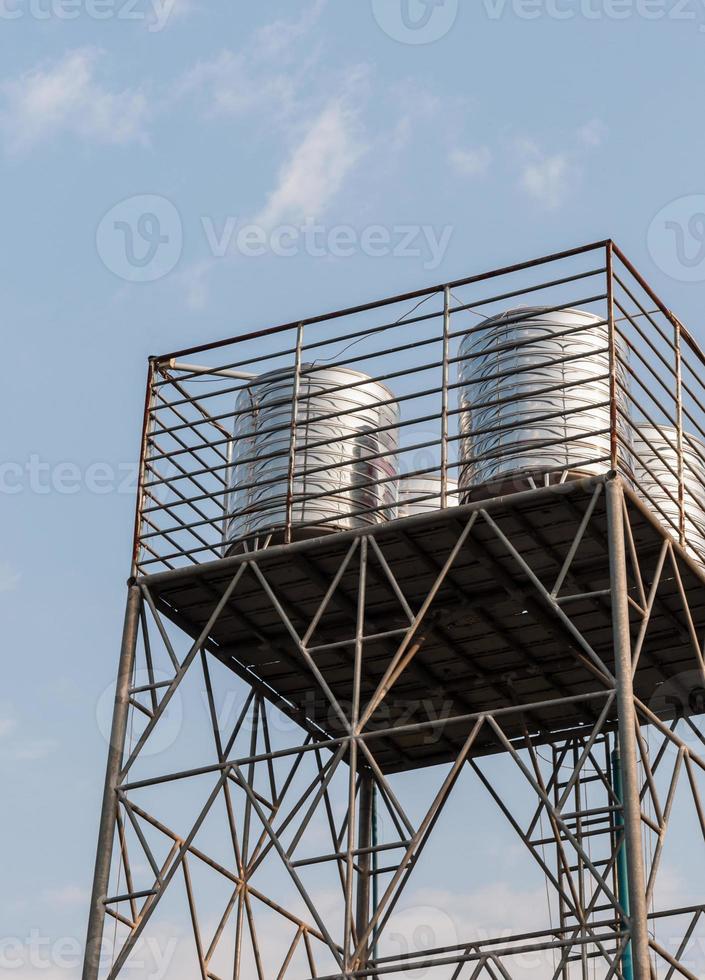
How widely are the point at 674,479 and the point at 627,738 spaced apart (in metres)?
6.17

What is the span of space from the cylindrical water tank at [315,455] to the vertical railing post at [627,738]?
2.97 metres

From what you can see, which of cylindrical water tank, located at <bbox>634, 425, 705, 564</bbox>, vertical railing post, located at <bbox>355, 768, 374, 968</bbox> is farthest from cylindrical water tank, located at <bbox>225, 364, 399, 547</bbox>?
vertical railing post, located at <bbox>355, 768, 374, 968</bbox>

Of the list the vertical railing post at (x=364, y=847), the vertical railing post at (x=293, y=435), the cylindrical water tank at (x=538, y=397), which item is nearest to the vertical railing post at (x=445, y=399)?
the cylindrical water tank at (x=538, y=397)

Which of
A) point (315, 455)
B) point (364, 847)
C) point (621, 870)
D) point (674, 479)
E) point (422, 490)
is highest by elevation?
point (422, 490)

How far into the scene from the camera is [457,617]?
22516 millimetres

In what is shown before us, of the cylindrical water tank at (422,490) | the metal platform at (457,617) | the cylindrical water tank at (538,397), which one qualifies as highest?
the cylindrical water tank at (422,490)

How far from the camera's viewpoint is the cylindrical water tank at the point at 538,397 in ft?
67.8

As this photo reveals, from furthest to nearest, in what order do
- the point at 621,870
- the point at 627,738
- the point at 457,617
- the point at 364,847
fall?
the point at 364,847 < the point at 621,870 < the point at 457,617 < the point at 627,738

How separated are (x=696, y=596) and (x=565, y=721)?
3511 millimetres

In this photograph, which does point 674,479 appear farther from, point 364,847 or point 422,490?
point 364,847

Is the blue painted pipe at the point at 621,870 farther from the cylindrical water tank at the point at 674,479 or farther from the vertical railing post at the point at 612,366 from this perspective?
the vertical railing post at the point at 612,366

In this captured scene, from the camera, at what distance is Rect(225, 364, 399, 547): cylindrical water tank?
858 inches

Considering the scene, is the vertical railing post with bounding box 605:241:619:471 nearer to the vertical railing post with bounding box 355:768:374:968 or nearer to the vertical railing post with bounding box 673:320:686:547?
the vertical railing post with bounding box 673:320:686:547

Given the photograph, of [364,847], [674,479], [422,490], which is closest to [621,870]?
[364,847]
